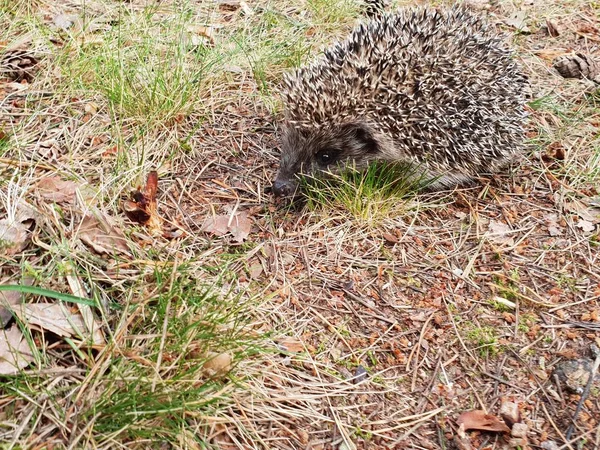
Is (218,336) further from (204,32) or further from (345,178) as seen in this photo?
(204,32)

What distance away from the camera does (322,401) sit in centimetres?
285

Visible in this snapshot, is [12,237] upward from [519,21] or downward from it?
upward

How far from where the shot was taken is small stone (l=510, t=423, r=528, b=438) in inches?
109

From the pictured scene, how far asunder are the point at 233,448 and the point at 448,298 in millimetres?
1680

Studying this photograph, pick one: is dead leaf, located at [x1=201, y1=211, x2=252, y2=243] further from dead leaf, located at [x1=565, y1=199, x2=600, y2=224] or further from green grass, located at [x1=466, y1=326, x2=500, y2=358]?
dead leaf, located at [x1=565, y1=199, x2=600, y2=224]

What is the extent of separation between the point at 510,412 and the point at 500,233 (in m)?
1.48

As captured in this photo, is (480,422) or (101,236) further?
(101,236)

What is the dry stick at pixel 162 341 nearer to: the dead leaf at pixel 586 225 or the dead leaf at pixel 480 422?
the dead leaf at pixel 480 422

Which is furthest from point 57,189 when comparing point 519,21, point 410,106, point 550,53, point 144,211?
point 519,21

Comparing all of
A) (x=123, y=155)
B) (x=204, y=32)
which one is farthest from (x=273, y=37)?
(x=123, y=155)

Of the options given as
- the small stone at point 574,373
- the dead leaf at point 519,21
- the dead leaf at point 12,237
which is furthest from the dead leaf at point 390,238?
the dead leaf at point 519,21

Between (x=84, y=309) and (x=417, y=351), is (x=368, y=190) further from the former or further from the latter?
(x=84, y=309)

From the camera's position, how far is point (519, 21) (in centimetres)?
618

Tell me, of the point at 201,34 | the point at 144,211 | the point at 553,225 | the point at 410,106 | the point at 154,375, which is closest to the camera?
the point at 154,375
